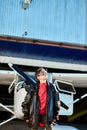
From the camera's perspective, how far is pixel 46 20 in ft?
24.8

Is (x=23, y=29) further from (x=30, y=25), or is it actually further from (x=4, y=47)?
(x=4, y=47)

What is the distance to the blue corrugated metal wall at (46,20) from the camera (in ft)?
24.3

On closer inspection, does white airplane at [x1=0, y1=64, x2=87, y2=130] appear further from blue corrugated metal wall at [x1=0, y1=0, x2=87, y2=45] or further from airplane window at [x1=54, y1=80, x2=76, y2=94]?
blue corrugated metal wall at [x1=0, y1=0, x2=87, y2=45]

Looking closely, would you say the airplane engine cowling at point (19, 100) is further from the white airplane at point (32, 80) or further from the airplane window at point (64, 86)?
the airplane window at point (64, 86)

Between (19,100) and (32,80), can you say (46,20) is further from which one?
(19,100)

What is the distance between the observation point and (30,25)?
7.48 meters

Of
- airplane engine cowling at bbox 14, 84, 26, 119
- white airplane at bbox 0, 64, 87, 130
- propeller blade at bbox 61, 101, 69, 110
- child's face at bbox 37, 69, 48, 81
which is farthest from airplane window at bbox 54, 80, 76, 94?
child's face at bbox 37, 69, 48, 81

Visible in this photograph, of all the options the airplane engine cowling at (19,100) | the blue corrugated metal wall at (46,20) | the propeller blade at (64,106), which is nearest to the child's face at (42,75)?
the airplane engine cowling at (19,100)

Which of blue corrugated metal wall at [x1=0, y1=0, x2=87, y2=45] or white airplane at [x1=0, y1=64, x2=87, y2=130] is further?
blue corrugated metal wall at [x1=0, y1=0, x2=87, y2=45]

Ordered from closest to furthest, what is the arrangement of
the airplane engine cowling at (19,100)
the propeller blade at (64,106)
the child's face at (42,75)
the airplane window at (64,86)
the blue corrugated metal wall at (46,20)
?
the child's face at (42,75)
the airplane engine cowling at (19,100)
the propeller blade at (64,106)
the airplane window at (64,86)
the blue corrugated metal wall at (46,20)

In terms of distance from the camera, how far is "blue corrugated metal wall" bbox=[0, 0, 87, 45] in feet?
24.3

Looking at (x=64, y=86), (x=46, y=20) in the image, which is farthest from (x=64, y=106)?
(x=46, y=20)

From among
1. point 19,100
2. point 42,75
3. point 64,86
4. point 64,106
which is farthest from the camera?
point 64,86

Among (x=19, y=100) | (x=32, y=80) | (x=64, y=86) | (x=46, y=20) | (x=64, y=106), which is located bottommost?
(x=64, y=106)
